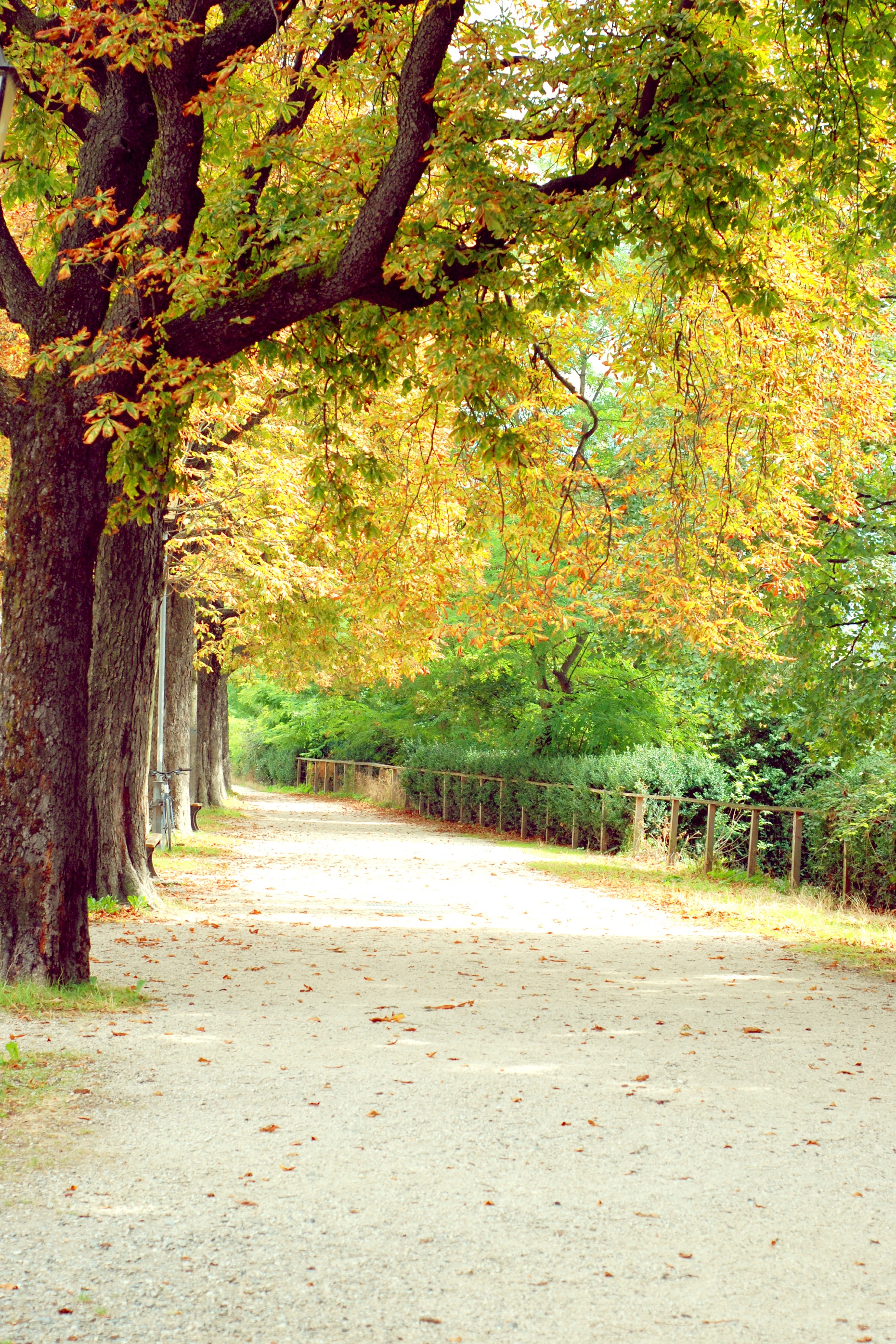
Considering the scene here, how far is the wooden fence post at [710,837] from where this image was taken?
19.4 m

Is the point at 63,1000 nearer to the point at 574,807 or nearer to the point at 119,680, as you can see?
the point at 119,680

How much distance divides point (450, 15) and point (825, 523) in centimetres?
888

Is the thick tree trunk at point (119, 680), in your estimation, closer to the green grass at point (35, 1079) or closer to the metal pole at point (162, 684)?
the metal pole at point (162, 684)

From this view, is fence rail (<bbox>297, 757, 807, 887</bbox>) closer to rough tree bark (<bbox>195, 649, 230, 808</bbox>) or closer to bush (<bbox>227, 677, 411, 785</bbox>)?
bush (<bbox>227, 677, 411, 785</bbox>)

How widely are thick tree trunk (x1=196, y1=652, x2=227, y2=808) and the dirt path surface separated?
19724mm

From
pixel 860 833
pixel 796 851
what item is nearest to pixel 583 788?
pixel 796 851

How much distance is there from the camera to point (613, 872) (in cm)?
1986

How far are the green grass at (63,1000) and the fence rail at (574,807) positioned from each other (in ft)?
36.9

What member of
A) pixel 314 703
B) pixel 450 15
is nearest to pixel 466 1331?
pixel 450 15

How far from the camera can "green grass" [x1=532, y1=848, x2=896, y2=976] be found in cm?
1255

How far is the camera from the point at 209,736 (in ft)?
101

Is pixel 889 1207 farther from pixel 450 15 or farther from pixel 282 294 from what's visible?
pixel 450 15

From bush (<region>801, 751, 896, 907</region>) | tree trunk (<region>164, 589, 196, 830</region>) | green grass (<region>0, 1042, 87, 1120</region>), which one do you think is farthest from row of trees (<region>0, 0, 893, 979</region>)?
tree trunk (<region>164, 589, 196, 830</region>)

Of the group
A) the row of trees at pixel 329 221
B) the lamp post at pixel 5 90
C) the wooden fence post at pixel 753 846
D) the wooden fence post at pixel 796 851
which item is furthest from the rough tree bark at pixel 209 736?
the lamp post at pixel 5 90
